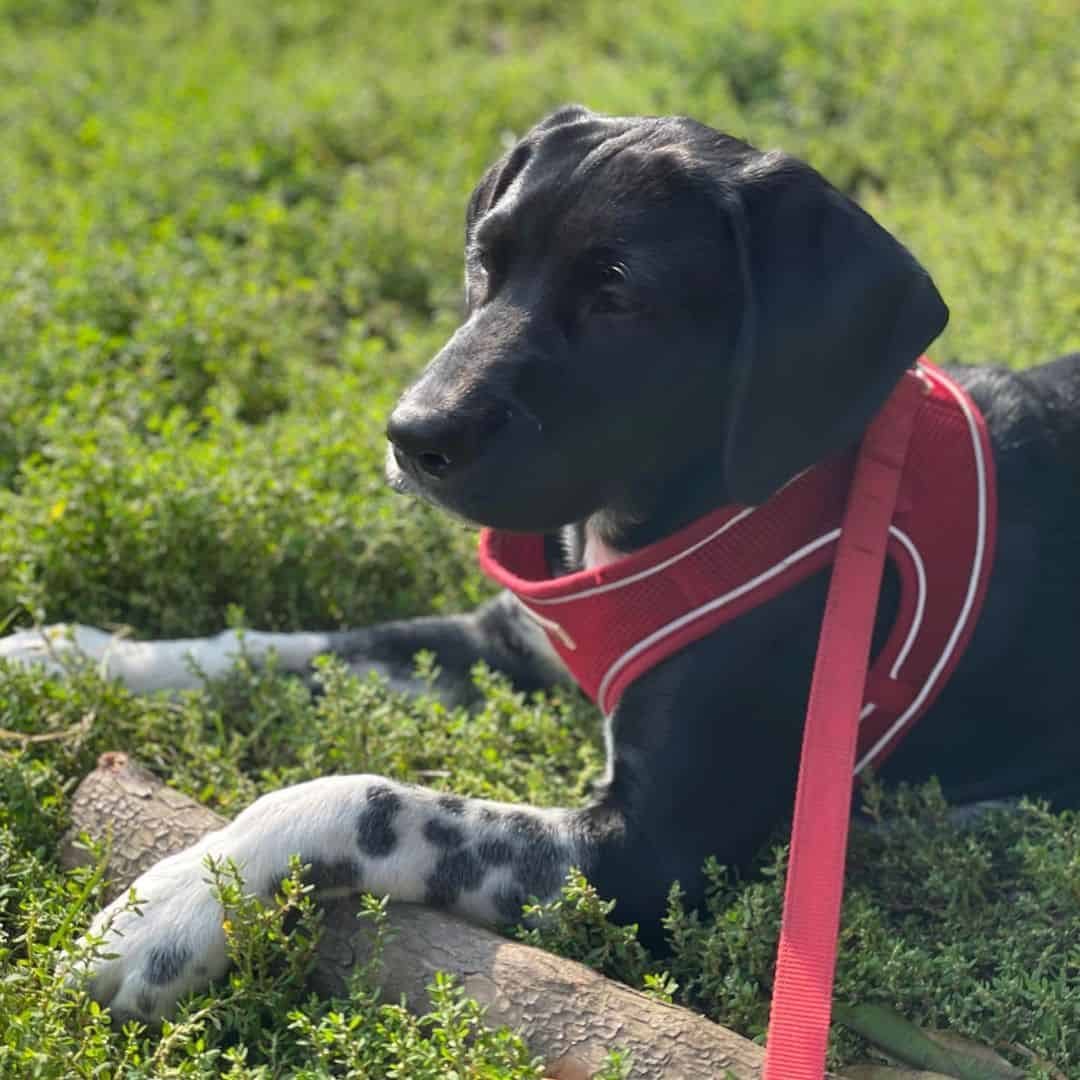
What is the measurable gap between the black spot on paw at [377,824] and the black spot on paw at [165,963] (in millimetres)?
360

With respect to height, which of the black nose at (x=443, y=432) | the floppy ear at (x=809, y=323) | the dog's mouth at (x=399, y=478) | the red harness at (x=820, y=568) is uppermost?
the floppy ear at (x=809, y=323)

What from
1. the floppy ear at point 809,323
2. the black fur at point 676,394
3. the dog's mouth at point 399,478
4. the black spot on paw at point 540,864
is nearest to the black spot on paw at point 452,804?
the black spot on paw at point 540,864

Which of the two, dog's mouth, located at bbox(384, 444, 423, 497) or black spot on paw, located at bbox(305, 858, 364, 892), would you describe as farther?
dog's mouth, located at bbox(384, 444, 423, 497)

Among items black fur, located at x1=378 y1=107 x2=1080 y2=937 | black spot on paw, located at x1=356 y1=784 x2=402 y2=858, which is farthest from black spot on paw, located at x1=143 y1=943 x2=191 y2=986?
black fur, located at x1=378 y1=107 x2=1080 y2=937

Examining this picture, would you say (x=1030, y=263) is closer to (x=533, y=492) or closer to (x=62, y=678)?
(x=533, y=492)

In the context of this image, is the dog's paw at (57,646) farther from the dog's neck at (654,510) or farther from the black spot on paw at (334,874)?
the dog's neck at (654,510)

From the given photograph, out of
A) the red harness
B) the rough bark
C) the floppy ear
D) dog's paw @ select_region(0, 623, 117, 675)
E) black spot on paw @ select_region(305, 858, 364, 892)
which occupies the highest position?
the floppy ear

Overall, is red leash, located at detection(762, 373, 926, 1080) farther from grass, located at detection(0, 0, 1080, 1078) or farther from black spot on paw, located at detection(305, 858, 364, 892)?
black spot on paw, located at detection(305, 858, 364, 892)

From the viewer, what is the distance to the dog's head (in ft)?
9.96

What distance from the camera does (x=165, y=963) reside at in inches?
117

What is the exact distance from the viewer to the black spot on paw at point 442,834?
3164mm

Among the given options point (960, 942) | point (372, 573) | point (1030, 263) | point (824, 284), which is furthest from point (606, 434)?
point (1030, 263)

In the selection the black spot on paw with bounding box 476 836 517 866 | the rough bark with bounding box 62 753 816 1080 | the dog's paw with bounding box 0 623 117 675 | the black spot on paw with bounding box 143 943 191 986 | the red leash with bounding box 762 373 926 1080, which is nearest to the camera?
the red leash with bounding box 762 373 926 1080

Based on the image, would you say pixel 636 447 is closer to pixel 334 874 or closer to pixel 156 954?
pixel 334 874
